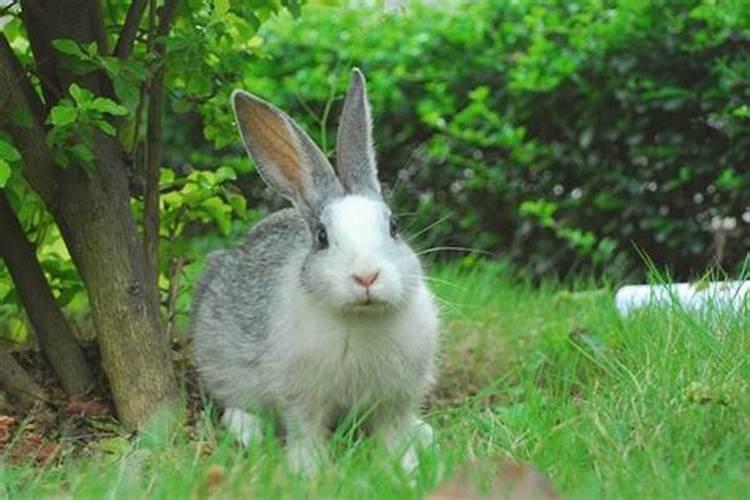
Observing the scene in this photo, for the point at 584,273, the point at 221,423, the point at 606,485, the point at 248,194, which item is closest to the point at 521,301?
the point at 584,273

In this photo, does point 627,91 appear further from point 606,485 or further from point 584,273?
point 606,485

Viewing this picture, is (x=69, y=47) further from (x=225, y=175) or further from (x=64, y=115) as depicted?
(x=225, y=175)

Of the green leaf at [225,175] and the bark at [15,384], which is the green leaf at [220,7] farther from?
the bark at [15,384]

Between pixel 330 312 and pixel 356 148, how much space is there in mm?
512

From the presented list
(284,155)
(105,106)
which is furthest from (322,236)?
(105,106)

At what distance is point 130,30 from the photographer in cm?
439

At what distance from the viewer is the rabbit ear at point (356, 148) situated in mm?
4188

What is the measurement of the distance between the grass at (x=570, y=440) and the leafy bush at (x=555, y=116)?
223cm

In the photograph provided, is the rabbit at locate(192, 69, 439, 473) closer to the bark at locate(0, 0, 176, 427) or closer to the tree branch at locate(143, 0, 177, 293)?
the bark at locate(0, 0, 176, 427)

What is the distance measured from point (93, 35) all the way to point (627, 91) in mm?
3425

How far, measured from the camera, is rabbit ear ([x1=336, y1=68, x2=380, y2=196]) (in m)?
4.19

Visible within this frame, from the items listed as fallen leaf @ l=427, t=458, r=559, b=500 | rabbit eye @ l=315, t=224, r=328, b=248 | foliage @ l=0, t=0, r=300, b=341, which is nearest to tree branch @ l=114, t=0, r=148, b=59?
foliage @ l=0, t=0, r=300, b=341

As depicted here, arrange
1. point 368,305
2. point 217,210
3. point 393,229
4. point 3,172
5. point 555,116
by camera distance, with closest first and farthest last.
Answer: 1. point 3,172
2. point 368,305
3. point 393,229
4. point 217,210
5. point 555,116

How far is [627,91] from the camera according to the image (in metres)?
7.12
